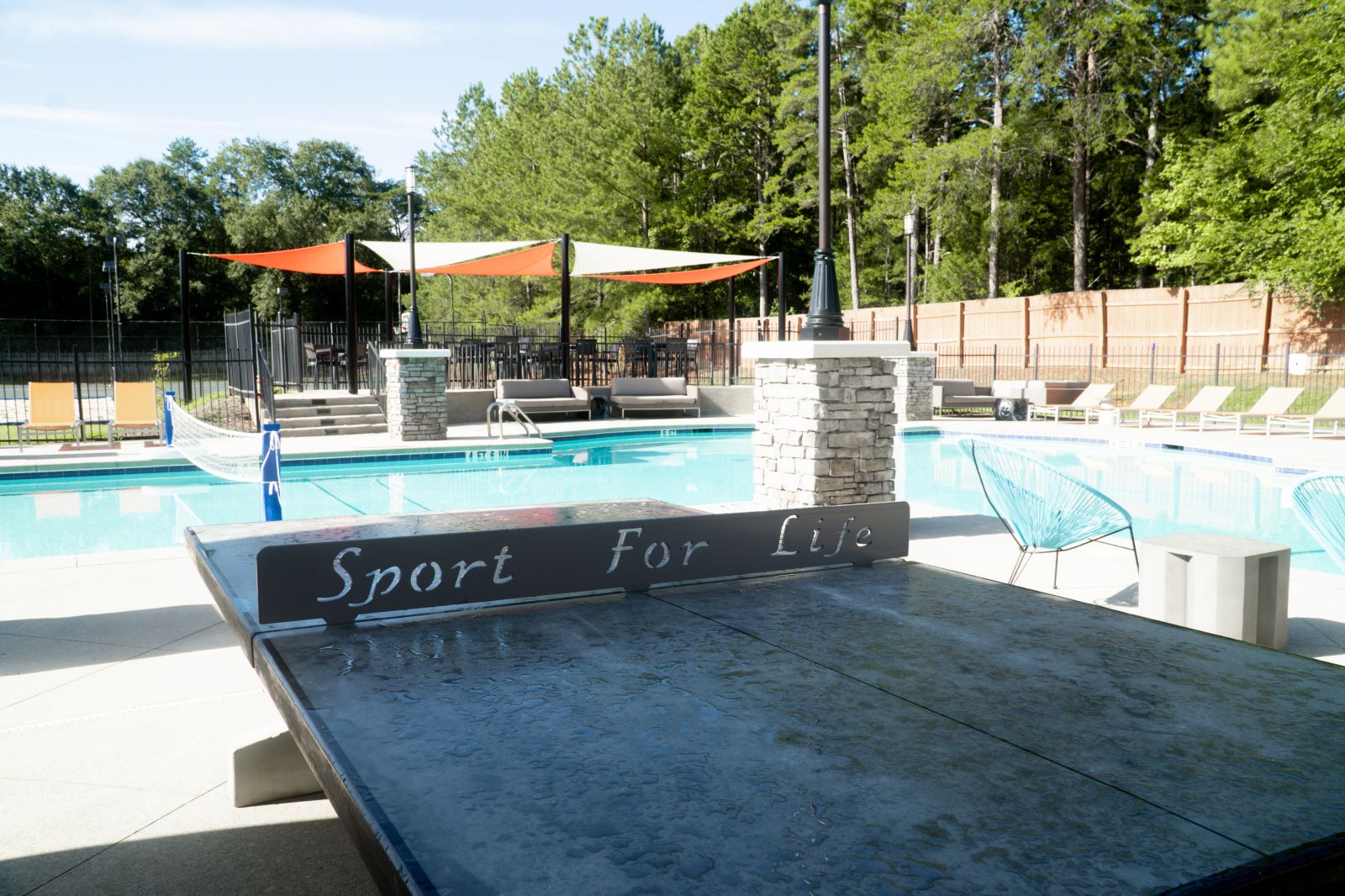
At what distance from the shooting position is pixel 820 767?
1.37 m

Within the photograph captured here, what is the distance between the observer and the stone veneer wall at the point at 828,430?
622 cm

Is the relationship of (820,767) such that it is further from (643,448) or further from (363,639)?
(643,448)

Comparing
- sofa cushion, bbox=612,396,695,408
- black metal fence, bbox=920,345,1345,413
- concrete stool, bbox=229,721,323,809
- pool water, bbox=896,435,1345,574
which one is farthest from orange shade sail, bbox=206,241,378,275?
concrete stool, bbox=229,721,323,809

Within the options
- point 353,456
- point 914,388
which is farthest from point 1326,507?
point 914,388

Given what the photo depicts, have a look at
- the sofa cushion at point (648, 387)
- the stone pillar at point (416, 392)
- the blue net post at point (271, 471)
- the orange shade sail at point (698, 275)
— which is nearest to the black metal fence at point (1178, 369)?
the orange shade sail at point (698, 275)

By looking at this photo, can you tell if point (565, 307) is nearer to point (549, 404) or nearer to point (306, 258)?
point (549, 404)

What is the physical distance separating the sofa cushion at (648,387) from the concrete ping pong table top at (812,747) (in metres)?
15.7

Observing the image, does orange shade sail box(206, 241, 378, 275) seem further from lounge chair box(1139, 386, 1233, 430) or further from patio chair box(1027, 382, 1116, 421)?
lounge chair box(1139, 386, 1233, 430)

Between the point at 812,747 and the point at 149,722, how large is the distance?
9.04 feet

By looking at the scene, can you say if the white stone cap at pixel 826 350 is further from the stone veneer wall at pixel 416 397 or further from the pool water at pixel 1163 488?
the stone veneer wall at pixel 416 397

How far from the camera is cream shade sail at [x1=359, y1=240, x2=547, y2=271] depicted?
56.1ft

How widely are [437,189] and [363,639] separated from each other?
4787 centimetres

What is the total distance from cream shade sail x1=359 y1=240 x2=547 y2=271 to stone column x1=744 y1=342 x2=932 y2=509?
11.4 meters

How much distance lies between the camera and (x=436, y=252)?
1750 centimetres
